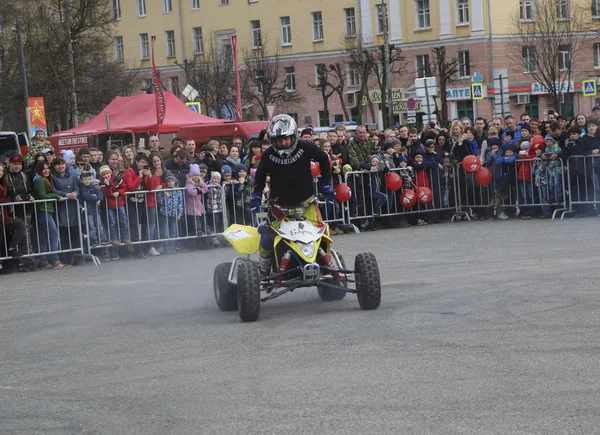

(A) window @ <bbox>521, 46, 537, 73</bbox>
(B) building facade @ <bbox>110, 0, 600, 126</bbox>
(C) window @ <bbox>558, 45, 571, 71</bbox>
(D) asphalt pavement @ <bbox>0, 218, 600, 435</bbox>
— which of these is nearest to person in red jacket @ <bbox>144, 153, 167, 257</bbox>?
(D) asphalt pavement @ <bbox>0, 218, 600, 435</bbox>

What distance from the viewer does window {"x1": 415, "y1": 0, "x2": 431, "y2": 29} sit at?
73438mm

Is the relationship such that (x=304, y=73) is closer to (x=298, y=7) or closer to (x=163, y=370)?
(x=298, y=7)

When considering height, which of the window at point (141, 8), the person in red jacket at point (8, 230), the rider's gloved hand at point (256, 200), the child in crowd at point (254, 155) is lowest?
the person in red jacket at point (8, 230)

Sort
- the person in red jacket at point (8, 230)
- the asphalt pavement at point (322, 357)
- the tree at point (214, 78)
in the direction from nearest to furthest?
the asphalt pavement at point (322, 357) < the person in red jacket at point (8, 230) < the tree at point (214, 78)

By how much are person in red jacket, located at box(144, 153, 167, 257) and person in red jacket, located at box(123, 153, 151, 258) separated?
0.08 metres

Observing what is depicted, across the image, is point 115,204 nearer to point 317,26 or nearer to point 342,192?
point 342,192

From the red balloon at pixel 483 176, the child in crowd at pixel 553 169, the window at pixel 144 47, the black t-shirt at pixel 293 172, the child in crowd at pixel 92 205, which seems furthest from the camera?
the window at pixel 144 47

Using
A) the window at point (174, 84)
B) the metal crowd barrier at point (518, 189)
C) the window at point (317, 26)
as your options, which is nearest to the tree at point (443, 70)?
the window at point (317, 26)

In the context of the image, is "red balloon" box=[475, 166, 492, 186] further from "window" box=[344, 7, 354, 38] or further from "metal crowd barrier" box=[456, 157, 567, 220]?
"window" box=[344, 7, 354, 38]

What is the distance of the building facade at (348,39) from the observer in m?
70.2

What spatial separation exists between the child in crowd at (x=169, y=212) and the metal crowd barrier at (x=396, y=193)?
357 centimetres

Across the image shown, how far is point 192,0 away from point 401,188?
2573 inches

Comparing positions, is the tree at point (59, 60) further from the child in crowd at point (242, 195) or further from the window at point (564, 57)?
the child in crowd at point (242, 195)

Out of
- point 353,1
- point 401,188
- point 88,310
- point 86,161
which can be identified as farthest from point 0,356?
point 353,1
